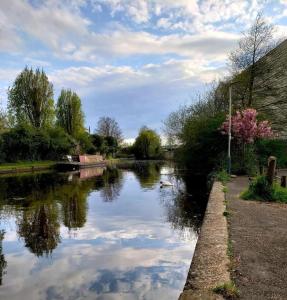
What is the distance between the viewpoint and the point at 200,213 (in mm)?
12953

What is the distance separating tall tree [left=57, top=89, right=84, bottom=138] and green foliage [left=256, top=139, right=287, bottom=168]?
134 feet

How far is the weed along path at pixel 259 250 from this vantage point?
176 inches

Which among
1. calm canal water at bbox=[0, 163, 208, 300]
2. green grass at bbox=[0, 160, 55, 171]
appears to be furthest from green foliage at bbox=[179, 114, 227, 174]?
green grass at bbox=[0, 160, 55, 171]

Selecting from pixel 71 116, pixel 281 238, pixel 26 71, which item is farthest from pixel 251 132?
pixel 71 116

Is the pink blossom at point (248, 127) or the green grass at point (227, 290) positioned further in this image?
the pink blossom at point (248, 127)

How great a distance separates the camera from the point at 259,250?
615 centimetres

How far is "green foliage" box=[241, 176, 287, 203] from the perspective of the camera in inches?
486

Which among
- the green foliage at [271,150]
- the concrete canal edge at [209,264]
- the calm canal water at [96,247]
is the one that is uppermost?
the green foliage at [271,150]

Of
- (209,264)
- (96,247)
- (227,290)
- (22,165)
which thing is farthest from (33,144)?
(227,290)

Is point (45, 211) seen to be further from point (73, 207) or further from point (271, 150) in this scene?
point (271, 150)

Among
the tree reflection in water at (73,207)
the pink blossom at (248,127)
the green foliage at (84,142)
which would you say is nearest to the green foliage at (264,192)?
the tree reflection in water at (73,207)

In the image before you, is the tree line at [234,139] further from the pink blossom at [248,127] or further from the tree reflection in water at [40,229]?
the tree reflection in water at [40,229]

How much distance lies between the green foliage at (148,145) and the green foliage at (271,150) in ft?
183

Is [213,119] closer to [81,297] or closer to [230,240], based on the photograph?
[230,240]
